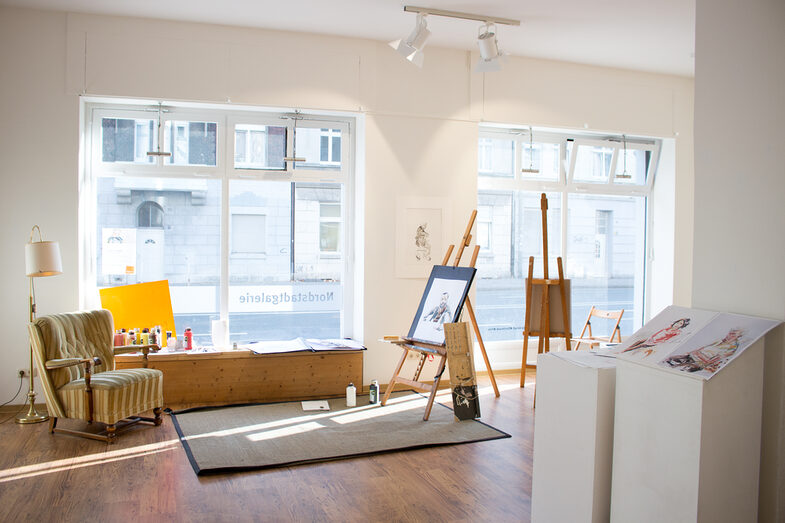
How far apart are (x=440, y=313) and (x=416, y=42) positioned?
2397 millimetres

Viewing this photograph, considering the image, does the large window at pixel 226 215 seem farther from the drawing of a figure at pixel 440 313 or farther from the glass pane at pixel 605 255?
the glass pane at pixel 605 255

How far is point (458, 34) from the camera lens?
6160mm

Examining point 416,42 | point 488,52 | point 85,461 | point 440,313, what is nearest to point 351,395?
point 440,313

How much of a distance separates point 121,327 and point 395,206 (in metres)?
2.90

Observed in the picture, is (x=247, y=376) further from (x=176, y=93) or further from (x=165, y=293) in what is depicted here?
(x=176, y=93)

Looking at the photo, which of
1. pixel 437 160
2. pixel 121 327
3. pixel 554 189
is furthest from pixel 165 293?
pixel 554 189

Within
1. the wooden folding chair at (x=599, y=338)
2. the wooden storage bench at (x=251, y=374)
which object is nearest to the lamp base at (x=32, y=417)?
the wooden storage bench at (x=251, y=374)

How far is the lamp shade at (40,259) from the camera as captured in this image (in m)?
4.97

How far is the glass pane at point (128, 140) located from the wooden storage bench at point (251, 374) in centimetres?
192

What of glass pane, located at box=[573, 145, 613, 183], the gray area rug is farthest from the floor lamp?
glass pane, located at box=[573, 145, 613, 183]

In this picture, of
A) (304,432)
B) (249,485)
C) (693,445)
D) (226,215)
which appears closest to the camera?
(693,445)

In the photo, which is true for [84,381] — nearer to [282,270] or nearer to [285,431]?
[285,431]

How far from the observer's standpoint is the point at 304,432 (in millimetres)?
4879

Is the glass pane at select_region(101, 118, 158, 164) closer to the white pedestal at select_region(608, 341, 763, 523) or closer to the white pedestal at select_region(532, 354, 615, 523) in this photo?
the white pedestal at select_region(532, 354, 615, 523)
